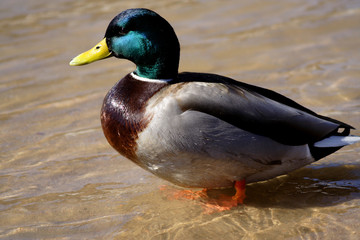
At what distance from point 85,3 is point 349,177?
5.74 metres

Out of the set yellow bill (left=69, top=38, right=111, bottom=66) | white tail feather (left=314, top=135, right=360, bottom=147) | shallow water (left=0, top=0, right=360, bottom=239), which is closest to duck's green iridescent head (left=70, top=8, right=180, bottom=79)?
yellow bill (left=69, top=38, right=111, bottom=66)

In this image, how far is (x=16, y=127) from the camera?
493cm

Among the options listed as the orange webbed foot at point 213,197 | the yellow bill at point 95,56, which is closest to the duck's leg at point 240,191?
the orange webbed foot at point 213,197

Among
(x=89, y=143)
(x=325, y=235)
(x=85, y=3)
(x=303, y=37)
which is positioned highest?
(x=85, y=3)

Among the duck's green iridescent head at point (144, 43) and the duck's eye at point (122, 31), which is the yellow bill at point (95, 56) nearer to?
the duck's green iridescent head at point (144, 43)

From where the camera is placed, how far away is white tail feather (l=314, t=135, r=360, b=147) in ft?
11.7

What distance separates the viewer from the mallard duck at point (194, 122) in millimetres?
3254

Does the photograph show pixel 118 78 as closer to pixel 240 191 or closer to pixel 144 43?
pixel 144 43

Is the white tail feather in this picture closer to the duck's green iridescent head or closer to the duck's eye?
the duck's green iridescent head

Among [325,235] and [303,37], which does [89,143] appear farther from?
[303,37]

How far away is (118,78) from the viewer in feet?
19.1

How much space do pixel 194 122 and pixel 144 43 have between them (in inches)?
25.3

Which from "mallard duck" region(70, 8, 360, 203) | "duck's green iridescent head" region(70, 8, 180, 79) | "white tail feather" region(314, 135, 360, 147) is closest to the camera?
"mallard duck" region(70, 8, 360, 203)

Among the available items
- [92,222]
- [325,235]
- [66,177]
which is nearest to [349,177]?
[325,235]
